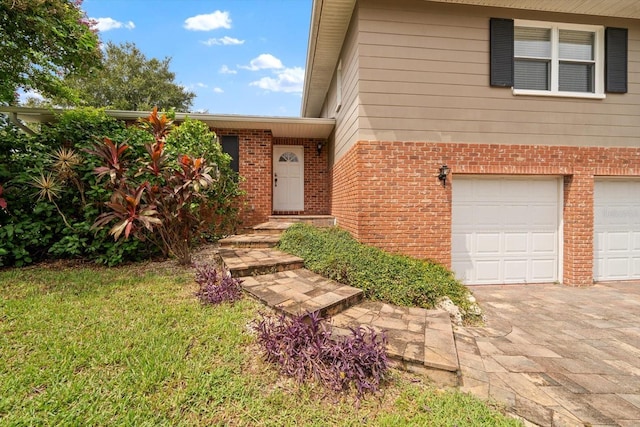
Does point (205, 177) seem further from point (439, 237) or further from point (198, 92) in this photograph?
point (198, 92)

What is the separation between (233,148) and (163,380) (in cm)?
595

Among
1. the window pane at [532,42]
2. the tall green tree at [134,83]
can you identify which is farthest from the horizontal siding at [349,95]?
the tall green tree at [134,83]

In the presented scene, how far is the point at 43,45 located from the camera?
4918 mm

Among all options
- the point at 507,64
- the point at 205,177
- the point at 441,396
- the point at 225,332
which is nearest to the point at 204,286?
the point at 225,332

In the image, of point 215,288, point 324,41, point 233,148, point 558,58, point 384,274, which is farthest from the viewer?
point 233,148

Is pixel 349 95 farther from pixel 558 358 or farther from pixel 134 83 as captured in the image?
pixel 134 83

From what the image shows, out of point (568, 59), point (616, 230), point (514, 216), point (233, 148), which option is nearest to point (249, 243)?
point (233, 148)

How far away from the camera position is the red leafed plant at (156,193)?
11.5 feet

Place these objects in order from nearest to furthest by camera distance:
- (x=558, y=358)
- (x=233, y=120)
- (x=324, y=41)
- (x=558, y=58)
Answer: (x=558, y=358)
(x=558, y=58)
(x=324, y=41)
(x=233, y=120)

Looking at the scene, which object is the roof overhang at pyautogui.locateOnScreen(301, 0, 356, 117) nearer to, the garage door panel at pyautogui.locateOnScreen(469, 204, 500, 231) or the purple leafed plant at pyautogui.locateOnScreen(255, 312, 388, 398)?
the garage door panel at pyautogui.locateOnScreen(469, 204, 500, 231)

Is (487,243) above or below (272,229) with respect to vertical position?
below

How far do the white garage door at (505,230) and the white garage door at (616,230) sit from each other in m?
0.78

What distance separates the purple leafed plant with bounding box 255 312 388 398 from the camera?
5.89ft

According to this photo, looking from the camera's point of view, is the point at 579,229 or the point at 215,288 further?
the point at 579,229
